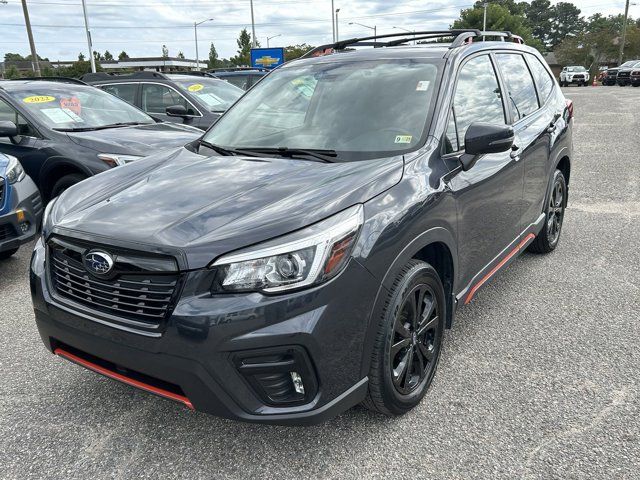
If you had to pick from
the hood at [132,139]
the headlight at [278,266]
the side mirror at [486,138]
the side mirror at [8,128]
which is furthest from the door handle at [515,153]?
the side mirror at [8,128]

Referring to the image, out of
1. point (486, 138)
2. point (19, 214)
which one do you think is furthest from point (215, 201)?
point (19, 214)

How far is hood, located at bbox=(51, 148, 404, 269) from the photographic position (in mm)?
2186

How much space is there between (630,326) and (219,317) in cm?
293

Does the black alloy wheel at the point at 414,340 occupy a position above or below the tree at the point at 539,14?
below

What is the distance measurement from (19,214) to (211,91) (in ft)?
16.1

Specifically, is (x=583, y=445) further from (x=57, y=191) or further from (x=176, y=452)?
(x=57, y=191)

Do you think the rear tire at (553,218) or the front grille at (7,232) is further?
the rear tire at (553,218)

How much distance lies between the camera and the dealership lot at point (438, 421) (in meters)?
2.43

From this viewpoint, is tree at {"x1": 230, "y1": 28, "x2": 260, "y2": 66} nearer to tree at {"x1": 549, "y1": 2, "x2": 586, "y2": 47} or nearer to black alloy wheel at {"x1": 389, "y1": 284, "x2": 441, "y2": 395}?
black alloy wheel at {"x1": 389, "y1": 284, "x2": 441, "y2": 395}

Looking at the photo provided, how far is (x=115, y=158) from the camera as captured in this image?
5391 millimetres

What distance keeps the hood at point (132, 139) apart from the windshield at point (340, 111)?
2058 mm

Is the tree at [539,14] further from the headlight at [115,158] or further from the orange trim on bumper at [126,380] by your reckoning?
the orange trim on bumper at [126,380]

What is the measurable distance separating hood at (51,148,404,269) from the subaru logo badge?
2.7 inches

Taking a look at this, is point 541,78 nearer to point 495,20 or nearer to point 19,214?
point 19,214
